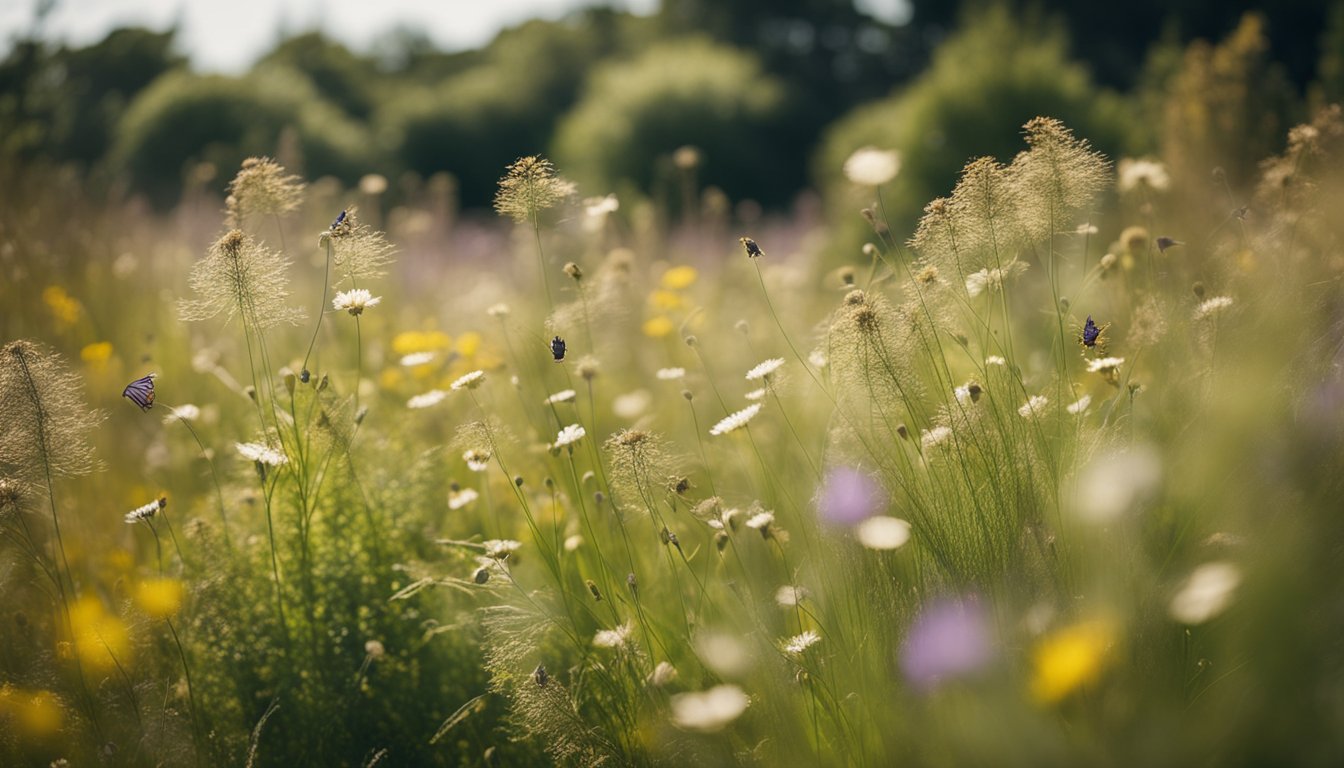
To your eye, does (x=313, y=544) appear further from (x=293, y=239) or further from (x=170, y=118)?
(x=170, y=118)

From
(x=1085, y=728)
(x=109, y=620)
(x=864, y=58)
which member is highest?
(x=1085, y=728)

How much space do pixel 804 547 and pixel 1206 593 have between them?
75cm

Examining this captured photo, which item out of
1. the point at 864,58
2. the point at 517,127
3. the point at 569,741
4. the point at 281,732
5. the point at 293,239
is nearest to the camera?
the point at 569,741

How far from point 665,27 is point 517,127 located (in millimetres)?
8250

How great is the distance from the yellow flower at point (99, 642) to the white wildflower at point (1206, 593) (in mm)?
1814

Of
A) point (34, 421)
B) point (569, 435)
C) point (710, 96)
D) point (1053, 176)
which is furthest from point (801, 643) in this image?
point (710, 96)

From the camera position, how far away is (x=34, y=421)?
5.29ft

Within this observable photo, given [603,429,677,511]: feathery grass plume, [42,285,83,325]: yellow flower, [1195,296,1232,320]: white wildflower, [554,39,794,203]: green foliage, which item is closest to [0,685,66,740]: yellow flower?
[603,429,677,511]: feathery grass plume

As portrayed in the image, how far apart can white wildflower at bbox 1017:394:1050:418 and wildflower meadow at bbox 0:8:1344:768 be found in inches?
0.6

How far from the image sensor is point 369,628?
6.10 feet

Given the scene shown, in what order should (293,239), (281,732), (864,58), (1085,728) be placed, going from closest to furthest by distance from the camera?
1. (1085,728)
2. (281,732)
3. (293,239)
4. (864,58)

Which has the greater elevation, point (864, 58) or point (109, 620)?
point (109, 620)

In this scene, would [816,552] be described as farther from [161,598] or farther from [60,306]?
[60,306]

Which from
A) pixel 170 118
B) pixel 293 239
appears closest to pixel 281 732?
pixel 293 239
